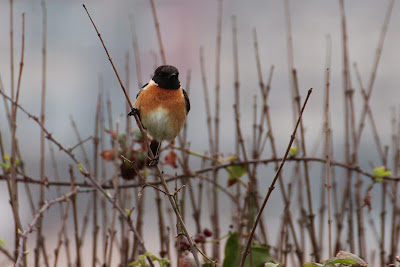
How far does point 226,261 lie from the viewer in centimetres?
226

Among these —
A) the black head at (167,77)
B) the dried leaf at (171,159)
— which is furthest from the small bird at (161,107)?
the dried leaf at (171,159)

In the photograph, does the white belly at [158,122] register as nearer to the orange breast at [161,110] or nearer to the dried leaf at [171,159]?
the orange breast at [161,110]

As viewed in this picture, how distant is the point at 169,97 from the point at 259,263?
829mm

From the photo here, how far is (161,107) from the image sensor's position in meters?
2.50

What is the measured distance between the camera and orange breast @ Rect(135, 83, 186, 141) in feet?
8.21

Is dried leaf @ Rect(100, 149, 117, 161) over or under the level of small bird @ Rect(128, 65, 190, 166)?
under

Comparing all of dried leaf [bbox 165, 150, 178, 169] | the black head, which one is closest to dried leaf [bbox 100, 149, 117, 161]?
dried leaf [bbox 165, 150, 178, 169]

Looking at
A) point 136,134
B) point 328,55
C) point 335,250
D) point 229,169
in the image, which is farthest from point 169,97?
point 335,250

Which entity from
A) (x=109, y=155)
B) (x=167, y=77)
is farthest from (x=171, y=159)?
(x=167, y=77)

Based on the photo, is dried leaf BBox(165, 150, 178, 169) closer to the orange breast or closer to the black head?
the orange breast

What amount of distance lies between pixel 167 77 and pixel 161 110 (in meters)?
0.17

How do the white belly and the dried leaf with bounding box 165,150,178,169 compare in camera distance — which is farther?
the dried leaf with bounding box 165,150,178,169

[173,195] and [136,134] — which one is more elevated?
[136,134]

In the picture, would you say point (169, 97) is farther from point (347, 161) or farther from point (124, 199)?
point (347, 161)
